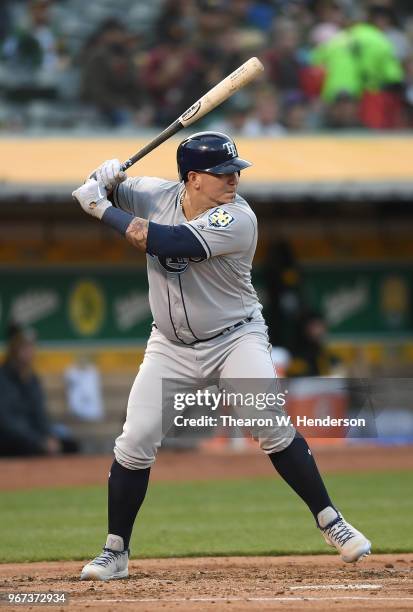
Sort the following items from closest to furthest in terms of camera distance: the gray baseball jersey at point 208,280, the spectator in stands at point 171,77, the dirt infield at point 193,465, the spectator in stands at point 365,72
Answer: the gray baseball jersey at point 208,280 → the dirt infield at point 193,465 → the spectator in stands at point 171,77 → the spectator in stands at point 365,72

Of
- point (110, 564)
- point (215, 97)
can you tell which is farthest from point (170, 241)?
point (110, 564)

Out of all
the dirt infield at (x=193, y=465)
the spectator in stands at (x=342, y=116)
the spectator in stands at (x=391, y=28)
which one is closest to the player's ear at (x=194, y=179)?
the dirt infield at (x=193, y=465)

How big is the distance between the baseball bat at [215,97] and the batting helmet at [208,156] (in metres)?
0.30

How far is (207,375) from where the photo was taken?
5051 mm

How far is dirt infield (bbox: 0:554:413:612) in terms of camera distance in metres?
4.42

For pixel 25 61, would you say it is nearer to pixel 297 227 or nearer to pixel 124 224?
pixel 297 227

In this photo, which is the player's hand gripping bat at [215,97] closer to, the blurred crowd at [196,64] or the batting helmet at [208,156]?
the batting helmet at [208,156]

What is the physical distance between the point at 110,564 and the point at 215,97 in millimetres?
2049

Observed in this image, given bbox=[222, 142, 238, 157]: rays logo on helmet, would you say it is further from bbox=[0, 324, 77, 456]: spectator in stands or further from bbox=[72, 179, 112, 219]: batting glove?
bbox=[0, 324, 77, 456]: spectator in stands

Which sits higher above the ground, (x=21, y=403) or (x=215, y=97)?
(x=215, y=97)

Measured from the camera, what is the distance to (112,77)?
38.4 ft

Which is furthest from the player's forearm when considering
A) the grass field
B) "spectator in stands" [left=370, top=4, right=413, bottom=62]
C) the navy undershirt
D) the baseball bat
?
"spectator in stands" [left=370, top=4, right=413, bottom=62]

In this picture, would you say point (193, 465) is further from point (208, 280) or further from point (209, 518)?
point (208, 280)

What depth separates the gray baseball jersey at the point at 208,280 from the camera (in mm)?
4910
